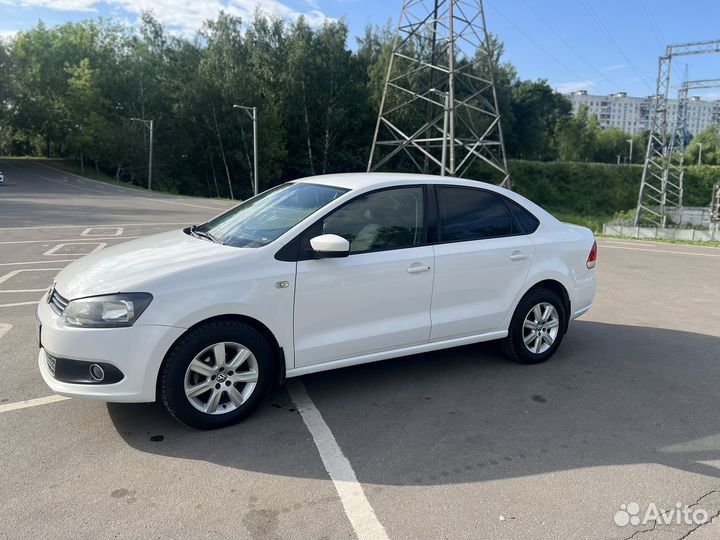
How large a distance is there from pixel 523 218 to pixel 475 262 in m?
0.81

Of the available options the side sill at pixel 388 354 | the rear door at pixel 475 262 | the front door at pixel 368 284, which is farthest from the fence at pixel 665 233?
the front door at pixel 368 284

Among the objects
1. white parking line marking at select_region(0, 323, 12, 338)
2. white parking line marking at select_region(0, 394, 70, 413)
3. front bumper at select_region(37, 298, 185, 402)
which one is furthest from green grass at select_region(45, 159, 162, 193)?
front bumper at select_region(37, 298, 185, 402)

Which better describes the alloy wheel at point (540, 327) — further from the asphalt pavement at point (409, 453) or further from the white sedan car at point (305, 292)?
the asphalt pavement at point (409, 453)

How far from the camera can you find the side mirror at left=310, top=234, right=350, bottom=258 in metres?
3.74

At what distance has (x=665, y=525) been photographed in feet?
9.29

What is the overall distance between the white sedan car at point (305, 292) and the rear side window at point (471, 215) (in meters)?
0.01

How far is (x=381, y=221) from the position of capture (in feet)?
14.1

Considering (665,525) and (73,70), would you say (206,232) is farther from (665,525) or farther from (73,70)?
(73,70)

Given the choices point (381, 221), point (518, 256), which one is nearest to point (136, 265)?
point (381, 221)

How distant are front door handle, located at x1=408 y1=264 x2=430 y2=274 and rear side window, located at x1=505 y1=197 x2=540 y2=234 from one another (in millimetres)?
1200

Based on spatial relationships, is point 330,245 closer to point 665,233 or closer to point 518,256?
point 518,256

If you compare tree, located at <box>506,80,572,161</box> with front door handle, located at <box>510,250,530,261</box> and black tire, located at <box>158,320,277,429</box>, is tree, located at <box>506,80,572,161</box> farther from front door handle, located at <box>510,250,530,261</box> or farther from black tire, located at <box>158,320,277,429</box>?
black tire, located at <box>158,320,277,429</box>

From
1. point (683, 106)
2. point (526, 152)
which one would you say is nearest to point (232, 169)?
point (683, 106)

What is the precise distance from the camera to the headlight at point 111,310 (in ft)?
11.1
